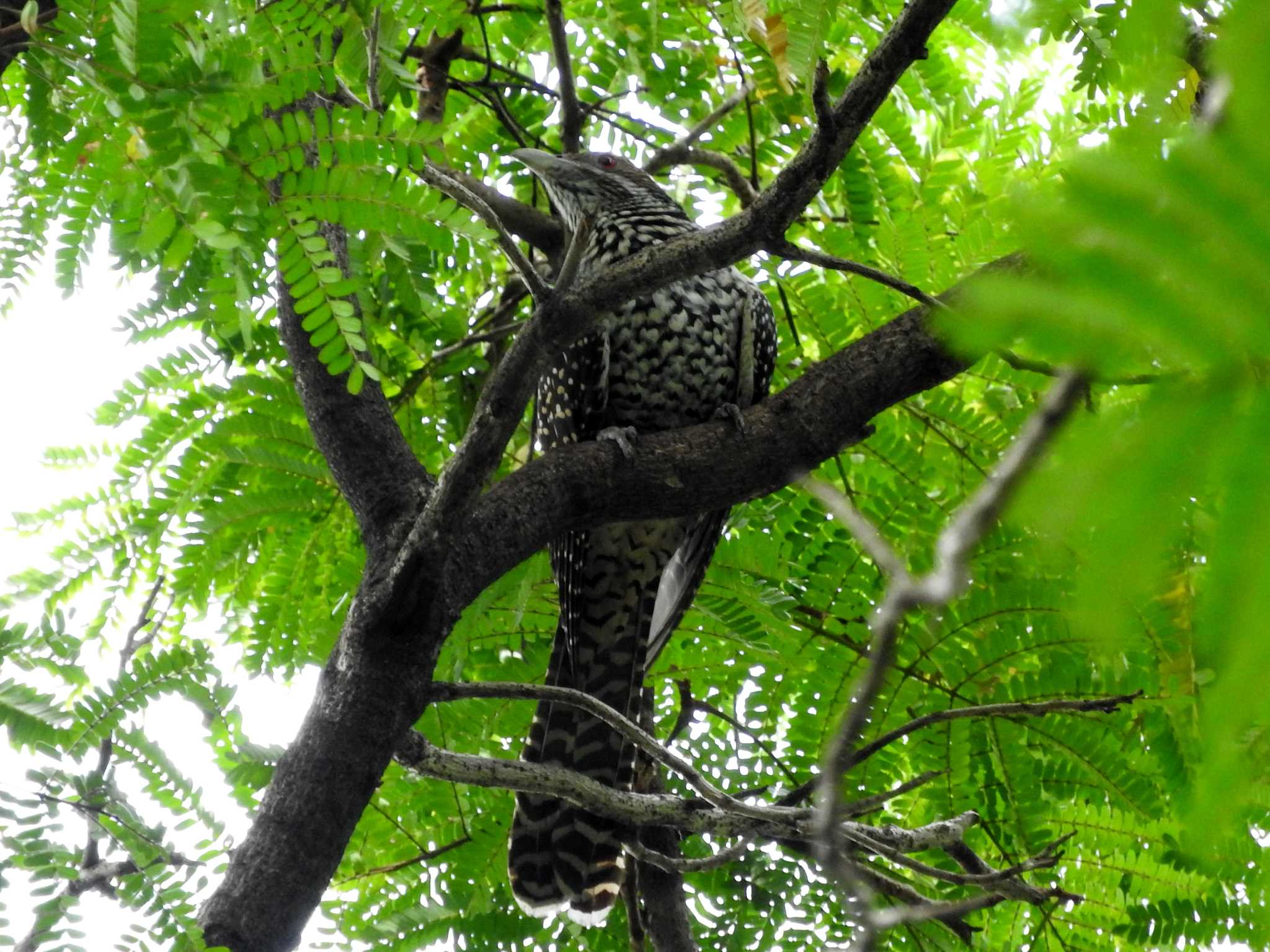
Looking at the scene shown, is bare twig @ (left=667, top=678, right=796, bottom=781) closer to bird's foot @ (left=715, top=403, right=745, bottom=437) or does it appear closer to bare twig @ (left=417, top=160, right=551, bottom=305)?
bird's foot @ (left=715, top=403, right=745, bottom=437)

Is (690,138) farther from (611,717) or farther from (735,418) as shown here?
(611,717)

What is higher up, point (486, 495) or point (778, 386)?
point (778, 386)

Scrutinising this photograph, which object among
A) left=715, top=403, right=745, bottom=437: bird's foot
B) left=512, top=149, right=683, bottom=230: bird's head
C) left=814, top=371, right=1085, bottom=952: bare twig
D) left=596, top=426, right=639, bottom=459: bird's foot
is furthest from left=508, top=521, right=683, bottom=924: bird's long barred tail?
left=814, top=371, right=1085, bottom=952: bare twig

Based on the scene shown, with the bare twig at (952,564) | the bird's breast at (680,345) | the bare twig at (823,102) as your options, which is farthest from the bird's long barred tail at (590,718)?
the bare twig at (952,564)

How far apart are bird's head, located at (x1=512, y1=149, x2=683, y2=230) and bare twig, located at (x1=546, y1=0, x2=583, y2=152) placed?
82 mm

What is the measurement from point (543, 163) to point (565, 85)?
52cm

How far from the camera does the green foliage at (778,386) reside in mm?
537

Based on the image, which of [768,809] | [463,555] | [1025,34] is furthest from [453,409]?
[1025,34]

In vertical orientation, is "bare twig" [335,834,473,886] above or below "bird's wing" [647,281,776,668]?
below

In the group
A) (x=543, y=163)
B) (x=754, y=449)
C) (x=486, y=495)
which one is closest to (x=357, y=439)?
(x=486, y=495)

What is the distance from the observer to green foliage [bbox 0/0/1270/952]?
0.54m

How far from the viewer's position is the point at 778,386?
3.92m

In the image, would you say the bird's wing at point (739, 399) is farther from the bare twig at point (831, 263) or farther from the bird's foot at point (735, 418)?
the bare twig at point (831, 263)

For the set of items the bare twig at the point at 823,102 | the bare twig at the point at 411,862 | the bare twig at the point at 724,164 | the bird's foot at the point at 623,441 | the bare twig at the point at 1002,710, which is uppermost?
the bare twig at the point at 724,164
